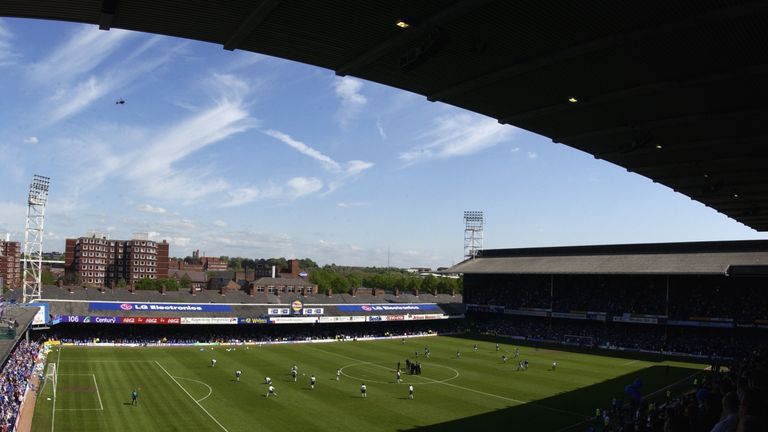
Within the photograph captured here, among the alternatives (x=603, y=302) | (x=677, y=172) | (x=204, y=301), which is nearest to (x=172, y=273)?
(x=204, y=301)

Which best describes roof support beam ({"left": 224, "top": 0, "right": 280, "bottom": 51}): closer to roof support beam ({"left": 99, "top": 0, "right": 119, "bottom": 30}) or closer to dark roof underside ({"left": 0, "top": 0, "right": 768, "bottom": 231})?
dark roof underside ({"left": 0, "top": 0, "right": 768, "bottom": 231})

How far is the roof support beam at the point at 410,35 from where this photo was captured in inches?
397

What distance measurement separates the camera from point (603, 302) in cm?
7169

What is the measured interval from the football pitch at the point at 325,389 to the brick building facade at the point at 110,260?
10533cm

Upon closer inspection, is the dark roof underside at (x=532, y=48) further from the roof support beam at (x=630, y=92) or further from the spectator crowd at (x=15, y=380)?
the spectator crowd at (x=15, y=380)

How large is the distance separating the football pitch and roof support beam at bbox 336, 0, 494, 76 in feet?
76.3

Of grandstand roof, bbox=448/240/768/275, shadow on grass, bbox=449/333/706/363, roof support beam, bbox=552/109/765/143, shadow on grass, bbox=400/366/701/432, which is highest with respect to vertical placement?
roof support beam, bbox=552/109/765/143

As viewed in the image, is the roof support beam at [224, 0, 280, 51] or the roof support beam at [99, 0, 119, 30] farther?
the roof support beam at [224, 0, 280, 51]

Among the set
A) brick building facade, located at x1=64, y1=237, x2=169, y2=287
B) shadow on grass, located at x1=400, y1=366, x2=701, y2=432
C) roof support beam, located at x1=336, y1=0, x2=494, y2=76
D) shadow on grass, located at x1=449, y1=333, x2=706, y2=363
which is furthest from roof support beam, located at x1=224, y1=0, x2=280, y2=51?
brick building facade, located at x1=64, y1=237, x2=169, y2=287

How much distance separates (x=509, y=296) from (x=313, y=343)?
32372mm

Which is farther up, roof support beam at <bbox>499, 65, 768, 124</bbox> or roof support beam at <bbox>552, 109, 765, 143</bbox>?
roof support beam at <bbox>499, 65, 768, 124</bbox>

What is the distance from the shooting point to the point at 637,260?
71000 millimetres

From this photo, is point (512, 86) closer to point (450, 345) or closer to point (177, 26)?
point (177, 26)

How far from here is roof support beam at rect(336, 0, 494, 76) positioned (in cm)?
1009
